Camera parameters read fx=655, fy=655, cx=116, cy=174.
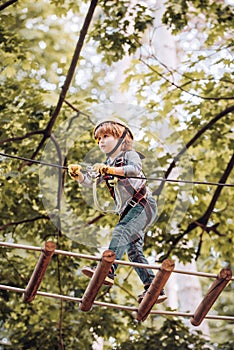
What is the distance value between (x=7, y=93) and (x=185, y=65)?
1557 millimetres

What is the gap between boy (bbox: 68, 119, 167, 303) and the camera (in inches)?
116

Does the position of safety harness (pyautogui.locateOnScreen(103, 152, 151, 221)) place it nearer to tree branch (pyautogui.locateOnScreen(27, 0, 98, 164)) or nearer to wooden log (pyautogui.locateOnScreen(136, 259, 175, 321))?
wooden log (pyautogui.locateOnScreen(136, 259, 175, 321))

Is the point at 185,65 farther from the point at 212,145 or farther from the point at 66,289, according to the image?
the point at 66,289

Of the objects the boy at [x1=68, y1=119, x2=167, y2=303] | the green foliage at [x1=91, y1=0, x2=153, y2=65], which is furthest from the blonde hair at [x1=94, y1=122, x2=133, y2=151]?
the green foliage at [x1=91, y1=0, x2=153, y2=65]

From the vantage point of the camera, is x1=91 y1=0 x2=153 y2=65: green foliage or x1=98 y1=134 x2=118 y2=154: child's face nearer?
x1=98 y1=134 x2=118 y2=154: child's face

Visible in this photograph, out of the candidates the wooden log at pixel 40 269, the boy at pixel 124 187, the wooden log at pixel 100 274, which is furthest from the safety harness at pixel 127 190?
the wooden log at pixel 40 269

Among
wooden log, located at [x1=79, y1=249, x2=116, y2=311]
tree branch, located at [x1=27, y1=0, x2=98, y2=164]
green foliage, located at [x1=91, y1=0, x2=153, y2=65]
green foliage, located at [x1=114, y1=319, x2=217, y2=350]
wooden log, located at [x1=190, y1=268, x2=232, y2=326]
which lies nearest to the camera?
wooden log, located at [x1=79, y1=249, x2=116, y2=311]

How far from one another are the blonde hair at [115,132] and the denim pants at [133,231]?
0.88 feet

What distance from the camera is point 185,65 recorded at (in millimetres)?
5625

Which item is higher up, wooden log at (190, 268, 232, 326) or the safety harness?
the safety harness

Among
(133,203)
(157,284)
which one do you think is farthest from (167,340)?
(133,203)

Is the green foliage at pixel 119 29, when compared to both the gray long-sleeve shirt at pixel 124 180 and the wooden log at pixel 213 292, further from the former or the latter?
the wooden log at pixel 213 292

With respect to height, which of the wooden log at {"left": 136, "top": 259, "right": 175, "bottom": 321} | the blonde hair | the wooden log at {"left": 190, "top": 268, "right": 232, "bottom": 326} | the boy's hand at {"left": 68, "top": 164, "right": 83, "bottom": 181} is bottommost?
the wooden log at {"left": 136, "top": 259, "right": 175, "bottom": 321}

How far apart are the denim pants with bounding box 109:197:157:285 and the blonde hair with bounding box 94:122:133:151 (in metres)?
0.27
